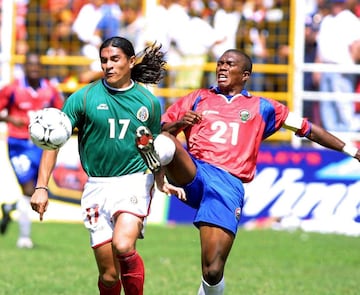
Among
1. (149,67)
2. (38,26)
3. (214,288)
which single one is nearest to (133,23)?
(38,26)

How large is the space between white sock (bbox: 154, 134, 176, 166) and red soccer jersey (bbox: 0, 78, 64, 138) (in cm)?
647

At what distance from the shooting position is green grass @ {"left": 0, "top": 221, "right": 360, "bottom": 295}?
31.8 feet

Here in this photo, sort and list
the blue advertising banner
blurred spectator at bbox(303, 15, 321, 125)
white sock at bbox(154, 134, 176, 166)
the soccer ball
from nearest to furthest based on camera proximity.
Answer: white sock at bbox(154, 134, 176, 166) < the soccer ball < the blue advertising banner < blurred spectator at bbox(303, 15, 321, 125)

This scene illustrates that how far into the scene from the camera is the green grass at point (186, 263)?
969cm

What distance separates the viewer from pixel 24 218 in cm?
1316

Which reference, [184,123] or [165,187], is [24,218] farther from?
[165,187]

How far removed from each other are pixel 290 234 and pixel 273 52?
3617 millimetres

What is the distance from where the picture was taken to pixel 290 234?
1500 centimetres

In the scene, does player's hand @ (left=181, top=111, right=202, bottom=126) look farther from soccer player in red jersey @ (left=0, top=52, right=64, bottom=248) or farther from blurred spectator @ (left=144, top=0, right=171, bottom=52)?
blurred spectator @ (left=144, top=0, right=171, bottom=52)

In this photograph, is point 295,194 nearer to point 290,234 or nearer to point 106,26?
point 290,234

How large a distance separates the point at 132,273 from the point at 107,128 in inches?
44.0

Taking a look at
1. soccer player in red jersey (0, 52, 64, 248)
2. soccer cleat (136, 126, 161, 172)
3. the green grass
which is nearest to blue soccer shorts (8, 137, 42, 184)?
soccer player in red jersey (0, 52, 64, 248)

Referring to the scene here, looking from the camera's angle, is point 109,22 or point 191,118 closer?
point 191,118

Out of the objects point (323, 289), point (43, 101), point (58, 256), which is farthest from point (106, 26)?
point (323, 289)
